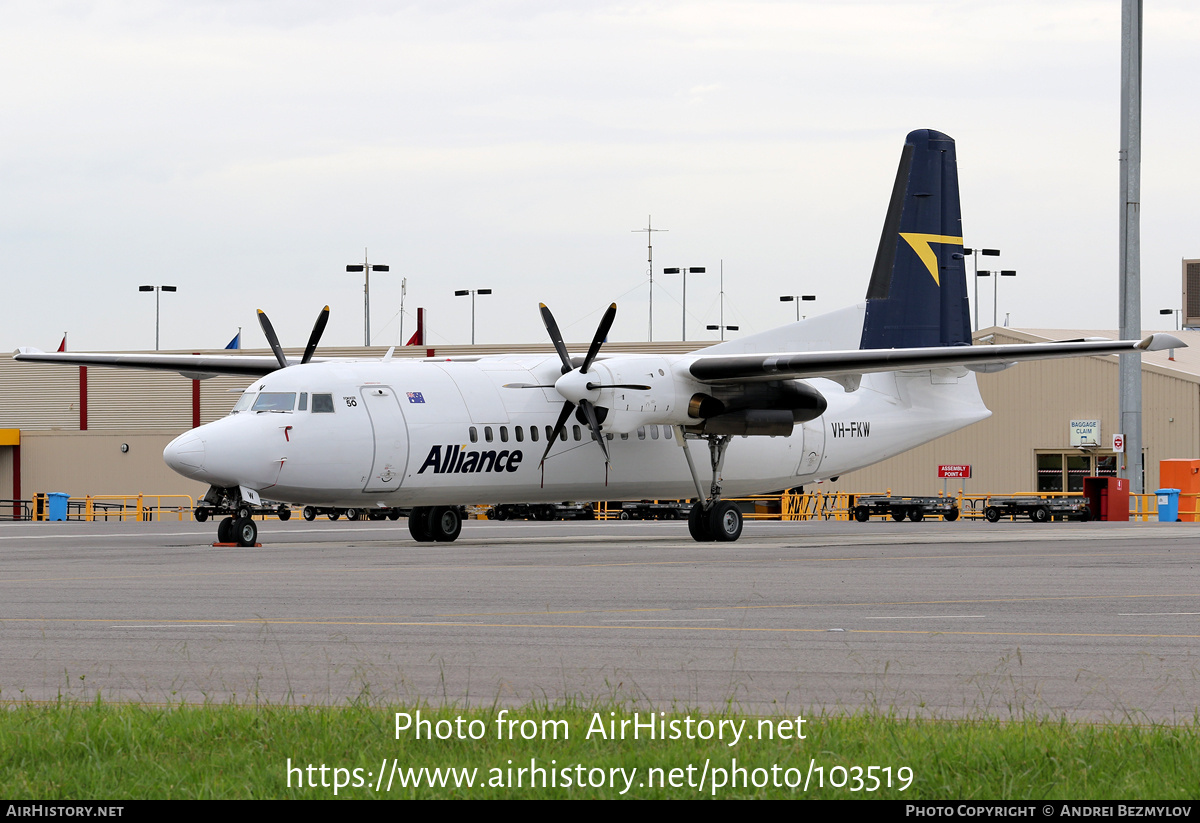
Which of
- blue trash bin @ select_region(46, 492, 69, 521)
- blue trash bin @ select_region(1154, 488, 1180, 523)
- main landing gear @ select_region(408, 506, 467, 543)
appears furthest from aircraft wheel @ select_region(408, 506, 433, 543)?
blue trash bin @ select_region(46, 492, 69, 521)

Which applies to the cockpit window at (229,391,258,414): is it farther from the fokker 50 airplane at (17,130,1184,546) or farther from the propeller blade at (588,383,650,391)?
the propeller blade at (588,383,650,391)

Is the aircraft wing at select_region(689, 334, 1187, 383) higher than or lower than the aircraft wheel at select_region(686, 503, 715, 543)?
higher

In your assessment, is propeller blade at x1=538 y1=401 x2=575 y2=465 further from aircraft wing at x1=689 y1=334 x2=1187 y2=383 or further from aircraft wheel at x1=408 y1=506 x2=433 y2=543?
aircraft wheel at x1=408 y1=506 x2=433 y2=543

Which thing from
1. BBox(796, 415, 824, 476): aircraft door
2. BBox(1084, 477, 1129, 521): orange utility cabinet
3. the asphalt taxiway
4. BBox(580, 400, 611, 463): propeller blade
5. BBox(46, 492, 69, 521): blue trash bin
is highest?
BBox(580, 400, 611, 463): propeller blade

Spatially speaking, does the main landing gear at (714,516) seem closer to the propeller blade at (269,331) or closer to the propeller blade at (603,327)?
the propeller blade at (603,327)

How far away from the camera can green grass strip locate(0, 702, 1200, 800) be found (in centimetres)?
574

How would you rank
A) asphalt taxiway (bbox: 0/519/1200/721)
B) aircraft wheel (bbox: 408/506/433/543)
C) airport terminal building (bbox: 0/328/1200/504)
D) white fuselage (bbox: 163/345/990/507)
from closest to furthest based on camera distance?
asphalt taxiway (bbox: 0/519/1200/721) < white fuselage (bbox: 163/345/990/507) < aircraft wheel (bbox: 408/506/433/543) < airport terminal building (bbox: 0/328/1200/504)

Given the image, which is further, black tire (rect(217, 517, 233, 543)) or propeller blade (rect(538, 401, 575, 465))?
propeller blade (rect(538, 401, 575, 465))

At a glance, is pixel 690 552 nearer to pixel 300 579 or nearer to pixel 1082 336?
pixel 300 579

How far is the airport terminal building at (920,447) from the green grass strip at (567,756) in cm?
5332

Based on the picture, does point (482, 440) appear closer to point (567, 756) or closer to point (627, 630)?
point (627, 630)

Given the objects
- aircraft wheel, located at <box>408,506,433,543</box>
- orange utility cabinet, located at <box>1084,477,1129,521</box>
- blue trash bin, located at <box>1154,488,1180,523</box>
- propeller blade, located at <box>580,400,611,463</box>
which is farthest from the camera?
orange utility cabinet, located at <box>1084,477,1129,521</box>

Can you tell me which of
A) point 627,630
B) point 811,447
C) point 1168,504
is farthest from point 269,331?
point 1168,504

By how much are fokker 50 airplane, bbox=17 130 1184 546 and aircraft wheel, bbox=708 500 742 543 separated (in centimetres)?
3
